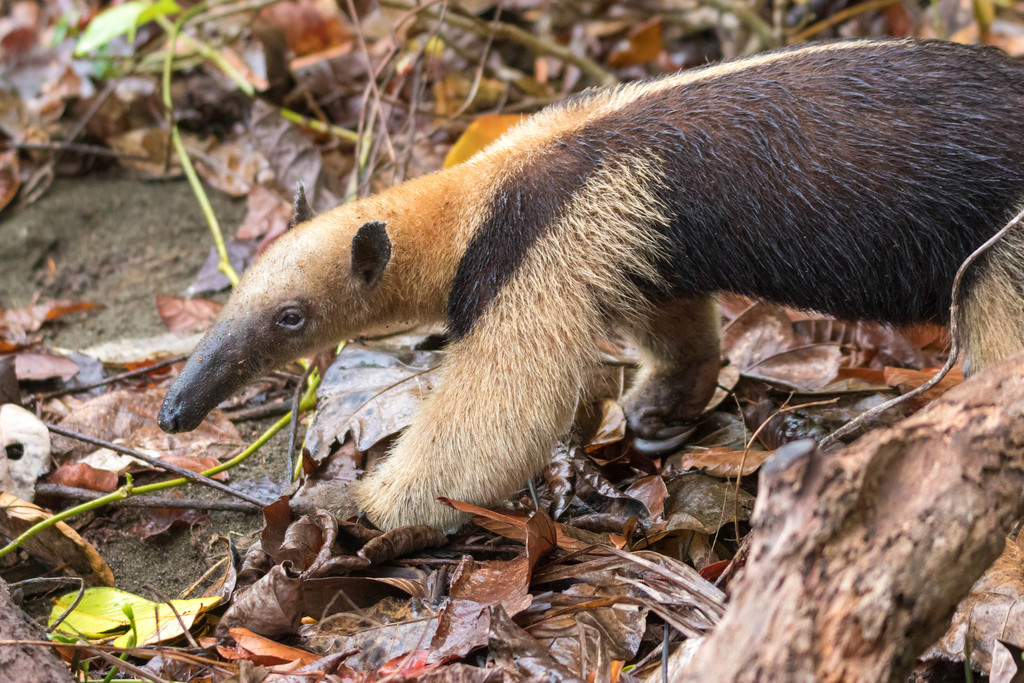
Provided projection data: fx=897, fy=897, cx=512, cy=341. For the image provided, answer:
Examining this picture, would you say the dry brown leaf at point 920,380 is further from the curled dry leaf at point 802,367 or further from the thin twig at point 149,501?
the thin twig at point 149,501

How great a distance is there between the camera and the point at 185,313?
6.57 metres

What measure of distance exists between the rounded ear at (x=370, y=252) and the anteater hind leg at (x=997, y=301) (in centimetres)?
265

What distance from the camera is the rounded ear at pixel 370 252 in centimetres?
431

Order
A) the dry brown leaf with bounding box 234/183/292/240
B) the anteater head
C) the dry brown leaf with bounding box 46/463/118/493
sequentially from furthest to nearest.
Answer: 1. the dry brown leaf with bounding box 234/183/292/240
2. the dry brown leaf with bounding box 46/463/118/493
3. the anteater head

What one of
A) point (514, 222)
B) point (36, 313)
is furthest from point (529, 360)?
point (36, 313)

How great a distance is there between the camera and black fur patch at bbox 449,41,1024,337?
3.78 meters

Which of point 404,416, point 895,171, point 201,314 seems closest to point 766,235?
point 895,171

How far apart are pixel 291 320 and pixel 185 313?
232 cm

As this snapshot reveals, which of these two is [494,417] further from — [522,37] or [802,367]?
[522,37]

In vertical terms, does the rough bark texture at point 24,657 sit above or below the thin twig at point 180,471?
above

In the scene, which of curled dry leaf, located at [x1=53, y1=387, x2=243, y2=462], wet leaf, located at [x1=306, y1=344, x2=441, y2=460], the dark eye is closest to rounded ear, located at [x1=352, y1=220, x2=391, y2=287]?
the dark eye

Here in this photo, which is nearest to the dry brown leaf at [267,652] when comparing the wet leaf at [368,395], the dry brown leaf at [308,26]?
the wet leaf at [368,395]

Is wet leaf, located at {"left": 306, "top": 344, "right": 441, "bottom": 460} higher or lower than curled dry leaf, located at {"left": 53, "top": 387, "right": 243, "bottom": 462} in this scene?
higher

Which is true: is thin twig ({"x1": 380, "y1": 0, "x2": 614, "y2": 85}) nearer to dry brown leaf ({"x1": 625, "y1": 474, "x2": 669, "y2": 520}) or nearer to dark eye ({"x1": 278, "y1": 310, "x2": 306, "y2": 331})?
dark eye ({"x1": 278, "y1": 310, "x2": 306, "y2": 331})
